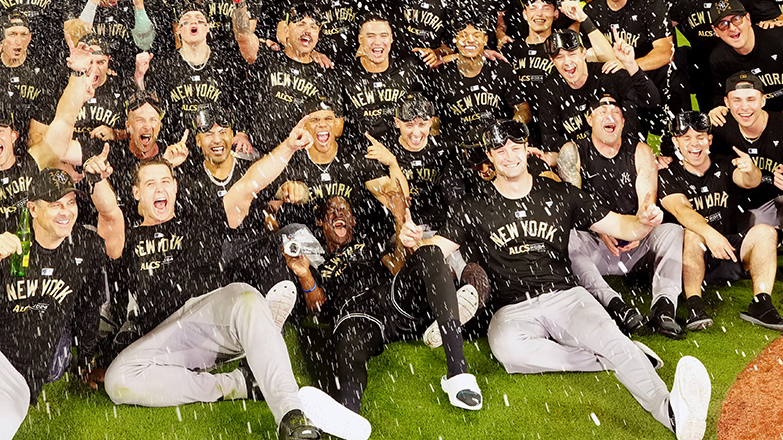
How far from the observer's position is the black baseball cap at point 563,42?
612 cm

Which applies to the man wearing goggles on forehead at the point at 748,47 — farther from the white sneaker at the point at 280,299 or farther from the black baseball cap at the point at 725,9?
the white sneaker at the point at 280,299

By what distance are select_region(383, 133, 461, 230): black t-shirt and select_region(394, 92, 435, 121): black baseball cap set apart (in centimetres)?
27

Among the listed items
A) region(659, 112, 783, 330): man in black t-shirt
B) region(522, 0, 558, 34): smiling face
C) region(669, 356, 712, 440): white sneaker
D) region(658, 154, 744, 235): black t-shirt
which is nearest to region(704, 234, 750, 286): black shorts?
region(659, 112, 783, 330): man in black t-shirt

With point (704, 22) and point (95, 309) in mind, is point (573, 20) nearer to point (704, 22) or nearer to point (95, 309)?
point (704, 22)

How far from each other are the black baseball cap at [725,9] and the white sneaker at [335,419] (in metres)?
4.59

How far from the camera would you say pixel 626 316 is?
16.0 feet

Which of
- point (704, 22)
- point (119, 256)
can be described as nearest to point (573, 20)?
point (704, 22)

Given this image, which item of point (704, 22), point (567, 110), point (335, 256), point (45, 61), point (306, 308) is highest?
point (45, 61)

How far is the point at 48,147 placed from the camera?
547cm

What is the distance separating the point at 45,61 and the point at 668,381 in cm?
538

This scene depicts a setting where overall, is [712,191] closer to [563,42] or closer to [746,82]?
[746,82]

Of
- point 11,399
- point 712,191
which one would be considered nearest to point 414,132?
point 712,191

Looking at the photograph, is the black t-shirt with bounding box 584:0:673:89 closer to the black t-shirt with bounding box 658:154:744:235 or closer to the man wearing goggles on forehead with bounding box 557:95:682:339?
the man wearing goggles on forehead with bounding box 557:95:682:339

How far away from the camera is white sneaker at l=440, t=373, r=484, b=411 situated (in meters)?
4.20
